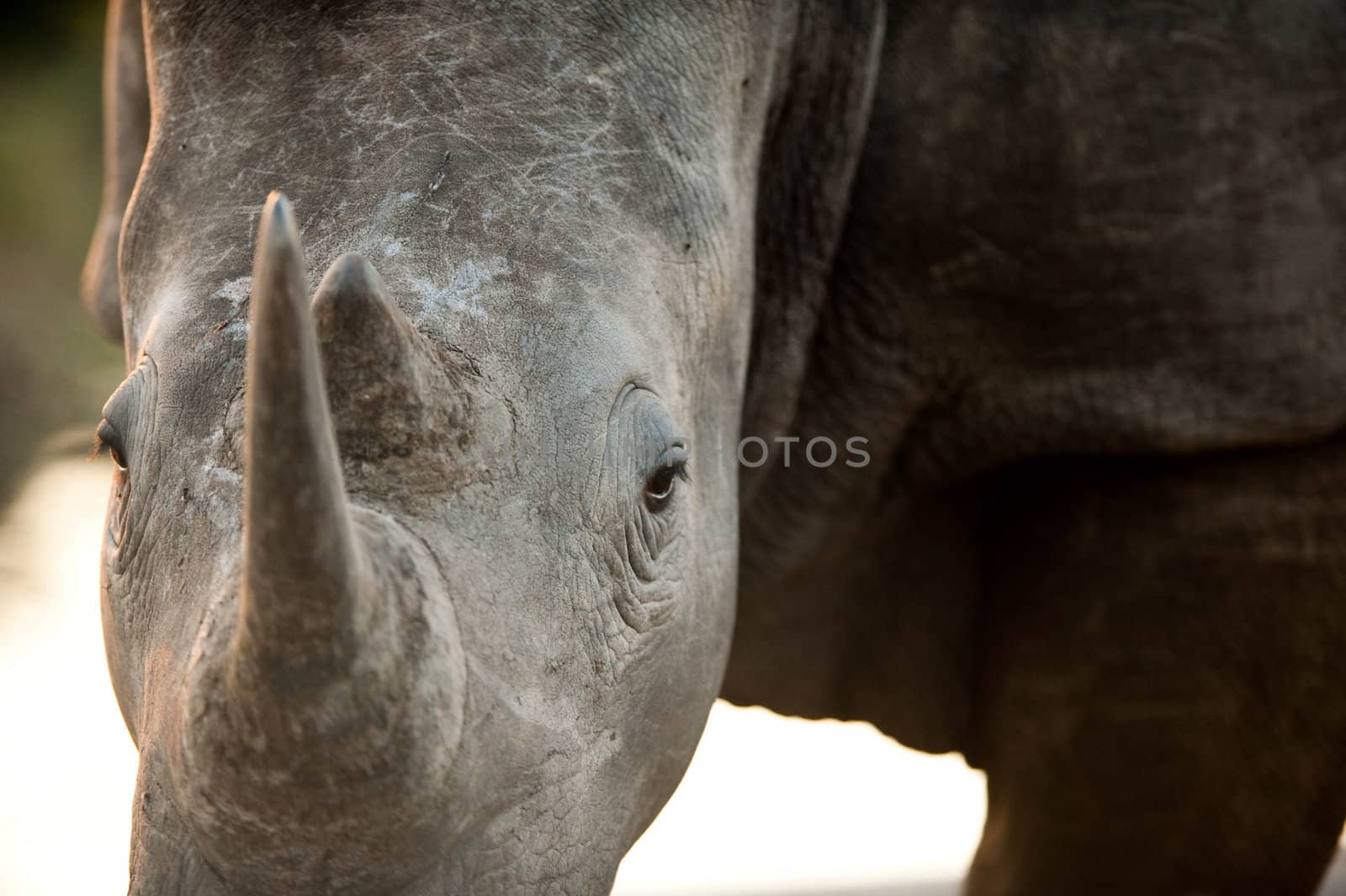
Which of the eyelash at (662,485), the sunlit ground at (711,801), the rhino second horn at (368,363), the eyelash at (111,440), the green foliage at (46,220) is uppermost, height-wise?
the rhino second horn at (368,363)

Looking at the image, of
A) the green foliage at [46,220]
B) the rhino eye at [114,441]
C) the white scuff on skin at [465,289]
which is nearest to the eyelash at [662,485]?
the white scuff on skin at [465,289]

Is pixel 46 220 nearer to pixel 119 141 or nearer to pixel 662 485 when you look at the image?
pixel 119 141

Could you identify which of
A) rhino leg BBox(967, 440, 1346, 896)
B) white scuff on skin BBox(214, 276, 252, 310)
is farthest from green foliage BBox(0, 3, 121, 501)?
white scuff on skin BBox(214, 276, 252, 310)

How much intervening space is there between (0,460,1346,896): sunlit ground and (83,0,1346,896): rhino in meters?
1.10

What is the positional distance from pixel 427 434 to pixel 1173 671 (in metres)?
1.38

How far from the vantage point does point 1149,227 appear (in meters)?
2.35

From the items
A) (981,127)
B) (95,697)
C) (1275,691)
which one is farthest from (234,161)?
(95,697)

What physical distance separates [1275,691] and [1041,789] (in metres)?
0.37

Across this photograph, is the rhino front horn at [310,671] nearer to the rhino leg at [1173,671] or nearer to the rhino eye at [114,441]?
the rhino eye at [114,441]

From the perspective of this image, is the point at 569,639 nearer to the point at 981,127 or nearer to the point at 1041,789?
the point at 981,127

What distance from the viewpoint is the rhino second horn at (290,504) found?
3.95 ft

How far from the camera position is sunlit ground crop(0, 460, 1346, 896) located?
153 inches

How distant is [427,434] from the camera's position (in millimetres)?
1464

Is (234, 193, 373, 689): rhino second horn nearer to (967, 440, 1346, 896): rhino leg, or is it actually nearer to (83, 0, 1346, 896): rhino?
(83, 0, 1346, 896): rhino
